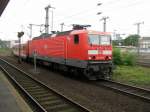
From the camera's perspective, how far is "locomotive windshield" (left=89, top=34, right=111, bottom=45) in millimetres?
17145

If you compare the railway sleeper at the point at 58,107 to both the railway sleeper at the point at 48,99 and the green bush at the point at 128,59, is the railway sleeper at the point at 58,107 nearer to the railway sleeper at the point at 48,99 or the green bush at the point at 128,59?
the railway sleeper at the point at 48,99

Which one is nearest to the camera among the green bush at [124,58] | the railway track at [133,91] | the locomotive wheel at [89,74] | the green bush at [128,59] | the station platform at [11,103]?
the station platform at [11,103]

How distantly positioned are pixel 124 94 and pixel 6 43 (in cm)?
15910

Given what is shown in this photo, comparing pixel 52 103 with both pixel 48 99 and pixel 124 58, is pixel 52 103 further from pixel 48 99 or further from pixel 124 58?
pixel 124 58

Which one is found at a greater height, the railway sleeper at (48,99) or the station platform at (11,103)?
the station platform at (11,103)

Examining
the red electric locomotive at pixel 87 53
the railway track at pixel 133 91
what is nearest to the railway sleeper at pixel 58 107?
the railway track at pixel 133 91

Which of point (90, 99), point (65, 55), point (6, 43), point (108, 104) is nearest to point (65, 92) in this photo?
point (90, 99)

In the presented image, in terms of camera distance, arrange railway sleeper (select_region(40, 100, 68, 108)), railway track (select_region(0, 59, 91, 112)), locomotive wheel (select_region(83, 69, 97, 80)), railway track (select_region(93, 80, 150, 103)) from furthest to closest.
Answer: locomotive wheel (select_region(83, 69, 97, 80))
railway track (select_region(93, 80, 150, 103))
railway sleeper (select_region(40, 100, 68, 108))
railway track (select_region(0, 59, 91, 112))

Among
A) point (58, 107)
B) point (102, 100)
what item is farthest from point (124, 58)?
point (58, 107)

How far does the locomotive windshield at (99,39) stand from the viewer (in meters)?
17.1

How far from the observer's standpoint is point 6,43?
16625cm

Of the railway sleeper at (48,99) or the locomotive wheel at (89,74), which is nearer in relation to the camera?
the railway sleeper at (48,99)

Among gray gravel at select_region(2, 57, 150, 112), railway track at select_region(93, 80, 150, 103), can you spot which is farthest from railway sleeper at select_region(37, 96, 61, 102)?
railway track at select_region(93, 80, 150, 103)

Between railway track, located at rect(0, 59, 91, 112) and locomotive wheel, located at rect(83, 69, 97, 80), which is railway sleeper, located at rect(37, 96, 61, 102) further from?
locomotive wheel, located at rect(83, 69, 97, 80)
